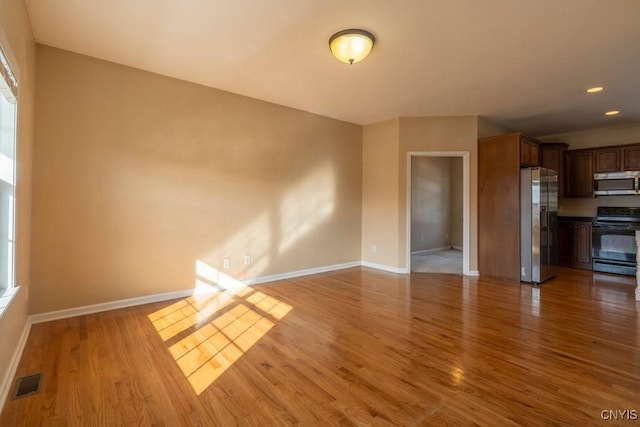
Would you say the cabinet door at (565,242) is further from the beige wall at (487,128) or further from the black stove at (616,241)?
the beige wall at (487,128)

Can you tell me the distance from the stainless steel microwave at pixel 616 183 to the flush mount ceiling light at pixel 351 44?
5.72 metres

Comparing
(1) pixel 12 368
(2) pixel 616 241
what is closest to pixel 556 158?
(2) pixel 616 241

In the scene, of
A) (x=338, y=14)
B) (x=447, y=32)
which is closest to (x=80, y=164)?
(x=338, y=14)

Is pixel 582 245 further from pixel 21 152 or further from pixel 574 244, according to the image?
pixel 21 152

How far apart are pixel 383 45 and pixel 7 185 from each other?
3276 mm

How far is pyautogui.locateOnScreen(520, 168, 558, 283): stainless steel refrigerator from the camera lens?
15.1 feet

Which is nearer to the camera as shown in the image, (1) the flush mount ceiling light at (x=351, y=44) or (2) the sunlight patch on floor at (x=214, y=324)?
(2) the sunlight patch on floor at (x=214, y=324)

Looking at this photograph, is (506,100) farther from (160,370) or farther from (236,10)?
(160,370)

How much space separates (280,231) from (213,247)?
110 cm

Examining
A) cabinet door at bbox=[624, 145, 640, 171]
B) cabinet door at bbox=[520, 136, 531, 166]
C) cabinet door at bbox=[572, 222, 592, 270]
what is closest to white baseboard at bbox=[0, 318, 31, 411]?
cabinet door at bbox=[520, 136, 531, 166]

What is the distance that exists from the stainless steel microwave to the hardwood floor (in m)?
2.70

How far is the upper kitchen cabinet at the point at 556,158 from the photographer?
6125mm

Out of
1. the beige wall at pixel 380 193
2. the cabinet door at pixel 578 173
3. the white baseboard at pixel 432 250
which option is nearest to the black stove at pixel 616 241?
the cabinet door at pixel 578 173

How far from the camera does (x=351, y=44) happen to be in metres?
2.74
